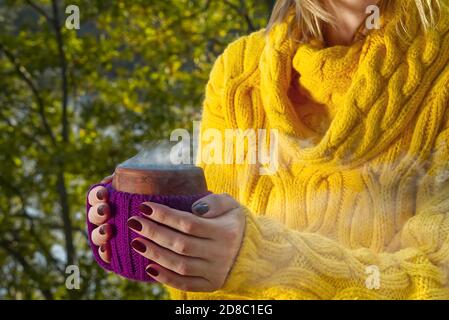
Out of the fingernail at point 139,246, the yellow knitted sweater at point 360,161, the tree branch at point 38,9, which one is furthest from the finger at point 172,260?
the tree branch at point 38,9

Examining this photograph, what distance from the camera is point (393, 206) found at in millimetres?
602

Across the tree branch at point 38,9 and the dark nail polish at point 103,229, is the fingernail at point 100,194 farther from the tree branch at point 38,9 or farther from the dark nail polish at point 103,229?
the tree branch at point 38,9

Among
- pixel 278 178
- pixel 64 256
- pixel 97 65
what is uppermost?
pixel 97 65

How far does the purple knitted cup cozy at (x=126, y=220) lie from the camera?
0.44 meters

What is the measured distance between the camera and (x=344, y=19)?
24.8 inches

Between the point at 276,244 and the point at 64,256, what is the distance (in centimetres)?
170

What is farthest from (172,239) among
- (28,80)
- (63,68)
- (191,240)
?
(28,80)

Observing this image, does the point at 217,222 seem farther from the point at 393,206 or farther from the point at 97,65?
the point at 97,65

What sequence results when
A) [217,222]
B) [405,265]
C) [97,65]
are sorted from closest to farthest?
[217,222] → [405,265] → [97,65]

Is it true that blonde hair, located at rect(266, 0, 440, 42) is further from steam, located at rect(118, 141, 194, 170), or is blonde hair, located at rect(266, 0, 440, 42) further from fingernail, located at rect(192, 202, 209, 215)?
fingernail, located at rect(192, 202, 209, 215)

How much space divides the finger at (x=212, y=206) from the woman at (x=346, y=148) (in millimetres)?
57

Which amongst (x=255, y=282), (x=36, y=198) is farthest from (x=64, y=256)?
(x=255, y=282)

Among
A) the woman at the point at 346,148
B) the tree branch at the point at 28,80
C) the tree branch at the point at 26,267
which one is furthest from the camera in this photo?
the tree branch at the point at 28,80

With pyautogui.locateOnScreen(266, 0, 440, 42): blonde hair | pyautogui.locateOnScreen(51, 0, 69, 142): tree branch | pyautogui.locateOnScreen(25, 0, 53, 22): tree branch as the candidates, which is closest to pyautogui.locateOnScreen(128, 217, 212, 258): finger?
pyautogui.locateOnScreen(266, 0, 440, 42): blonde hair
